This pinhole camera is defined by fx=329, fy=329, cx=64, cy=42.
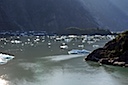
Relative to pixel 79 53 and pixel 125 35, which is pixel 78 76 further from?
pixel 79 53

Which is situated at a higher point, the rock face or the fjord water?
the rock face

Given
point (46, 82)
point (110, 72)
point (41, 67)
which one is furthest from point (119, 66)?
point (46, 82)

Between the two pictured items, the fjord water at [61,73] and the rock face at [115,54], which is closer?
the fjord water at [61,73]

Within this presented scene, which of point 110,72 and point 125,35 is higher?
point 125,35

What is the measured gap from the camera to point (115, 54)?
193 feet

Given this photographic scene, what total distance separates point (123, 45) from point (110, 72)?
11.0 metres

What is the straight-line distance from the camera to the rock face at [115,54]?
55906 mm

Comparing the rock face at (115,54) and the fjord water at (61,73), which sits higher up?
the rock face at (115,54)

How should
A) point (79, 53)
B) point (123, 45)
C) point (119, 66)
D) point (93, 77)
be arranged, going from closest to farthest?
point (93, 77) → point (119, 66) → point (123, 45) → point (79, 53)

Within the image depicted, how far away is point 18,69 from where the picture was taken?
5259cm

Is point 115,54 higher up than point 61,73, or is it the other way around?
point 115,54

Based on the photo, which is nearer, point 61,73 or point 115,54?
point 61,73

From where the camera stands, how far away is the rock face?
5591 centimetres

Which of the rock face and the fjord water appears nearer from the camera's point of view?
the fjord water
